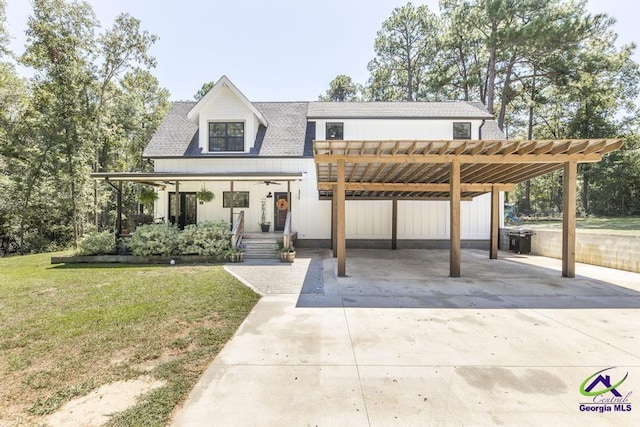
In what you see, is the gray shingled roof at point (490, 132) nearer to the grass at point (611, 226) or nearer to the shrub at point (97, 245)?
the grass at point (611, 226)

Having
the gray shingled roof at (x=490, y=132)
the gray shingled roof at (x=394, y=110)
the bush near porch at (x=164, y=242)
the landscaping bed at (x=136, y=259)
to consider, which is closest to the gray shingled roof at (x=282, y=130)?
the gray shingled roof at (x=394, y=110)

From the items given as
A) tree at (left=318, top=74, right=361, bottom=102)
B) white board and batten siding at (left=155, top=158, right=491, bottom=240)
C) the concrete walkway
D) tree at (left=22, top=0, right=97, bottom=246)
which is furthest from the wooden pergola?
tree at (left=318, top=74, right=361, bottom=102)

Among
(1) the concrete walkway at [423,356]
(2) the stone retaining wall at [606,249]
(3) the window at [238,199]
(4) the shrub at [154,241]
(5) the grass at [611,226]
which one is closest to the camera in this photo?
(1) the concrete walkway at [423,356]

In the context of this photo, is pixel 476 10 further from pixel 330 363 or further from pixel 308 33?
pixel 330 363

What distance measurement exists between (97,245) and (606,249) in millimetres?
17410

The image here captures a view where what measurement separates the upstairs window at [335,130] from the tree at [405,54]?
54.4 feet

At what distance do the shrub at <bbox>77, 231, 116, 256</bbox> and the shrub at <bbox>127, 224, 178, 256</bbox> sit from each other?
65 cm

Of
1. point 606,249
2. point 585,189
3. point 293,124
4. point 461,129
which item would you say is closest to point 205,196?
point 293,124

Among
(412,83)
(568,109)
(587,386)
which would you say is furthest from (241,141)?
(568,109)

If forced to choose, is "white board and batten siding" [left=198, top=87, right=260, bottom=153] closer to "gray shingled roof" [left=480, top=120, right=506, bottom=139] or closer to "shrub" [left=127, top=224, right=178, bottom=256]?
"shrub" [left=127, top=224, right=178, bottom=256]

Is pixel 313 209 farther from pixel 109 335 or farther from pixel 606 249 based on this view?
pixel 606 249

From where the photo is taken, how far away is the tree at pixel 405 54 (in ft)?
85.5

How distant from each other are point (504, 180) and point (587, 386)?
353 inches

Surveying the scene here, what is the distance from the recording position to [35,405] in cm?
253
